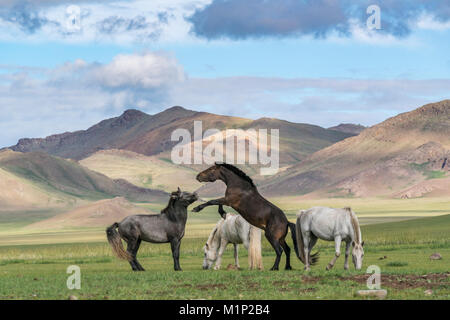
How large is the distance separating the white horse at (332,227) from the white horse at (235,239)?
5.51 ft

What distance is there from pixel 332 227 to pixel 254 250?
9.34ft

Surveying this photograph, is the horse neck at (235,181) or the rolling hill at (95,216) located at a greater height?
the rolling hill at (95,216)

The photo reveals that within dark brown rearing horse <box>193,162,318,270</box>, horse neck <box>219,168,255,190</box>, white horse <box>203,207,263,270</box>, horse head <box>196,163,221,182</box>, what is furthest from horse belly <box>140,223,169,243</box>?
horse neck <box>219,168,255,190</box>

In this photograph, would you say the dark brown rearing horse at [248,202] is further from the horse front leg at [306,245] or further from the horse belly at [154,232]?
the horse belly at [154,232]

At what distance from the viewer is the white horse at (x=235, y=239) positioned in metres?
23.3

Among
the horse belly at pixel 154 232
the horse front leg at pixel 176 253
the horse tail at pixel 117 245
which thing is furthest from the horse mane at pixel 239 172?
the horse tail at pixel 117 245

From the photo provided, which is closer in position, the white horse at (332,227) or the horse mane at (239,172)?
the horse mane at (239,172)

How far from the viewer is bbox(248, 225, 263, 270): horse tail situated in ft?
76.0

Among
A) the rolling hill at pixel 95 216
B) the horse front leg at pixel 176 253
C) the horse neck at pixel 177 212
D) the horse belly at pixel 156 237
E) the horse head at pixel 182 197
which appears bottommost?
the horse front leg at pixel 176 253
